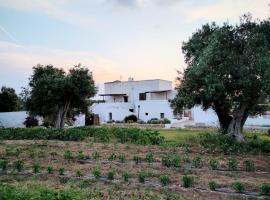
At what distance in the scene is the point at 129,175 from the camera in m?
12.4

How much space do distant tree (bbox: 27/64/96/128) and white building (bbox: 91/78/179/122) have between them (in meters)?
23.1

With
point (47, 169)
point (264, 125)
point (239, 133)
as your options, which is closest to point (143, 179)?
point (47, 169)

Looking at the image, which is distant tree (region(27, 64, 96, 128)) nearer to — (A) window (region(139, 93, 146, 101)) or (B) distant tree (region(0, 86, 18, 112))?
(B) distant tree (region(0, 86, 18, 112))

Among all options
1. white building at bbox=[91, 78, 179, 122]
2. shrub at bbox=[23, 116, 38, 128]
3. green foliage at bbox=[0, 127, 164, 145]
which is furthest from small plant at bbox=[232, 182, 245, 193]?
white building at bbox=[91, 78, 179, 122]

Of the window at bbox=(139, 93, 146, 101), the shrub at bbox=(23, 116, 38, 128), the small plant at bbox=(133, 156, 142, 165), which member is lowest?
the small plant at bbox=(133, 156, 142, 165)

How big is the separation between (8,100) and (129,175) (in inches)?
1866

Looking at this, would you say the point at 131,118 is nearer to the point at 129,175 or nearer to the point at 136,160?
the point at 136,160

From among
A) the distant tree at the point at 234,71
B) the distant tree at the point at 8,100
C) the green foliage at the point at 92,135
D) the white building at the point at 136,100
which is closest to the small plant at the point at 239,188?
the distant tree at the point at 234,71

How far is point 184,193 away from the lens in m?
10.3

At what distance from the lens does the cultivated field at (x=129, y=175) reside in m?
10.0

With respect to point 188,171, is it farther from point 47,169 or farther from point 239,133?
point 239,133

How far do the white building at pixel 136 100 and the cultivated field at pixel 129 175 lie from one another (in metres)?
40.0

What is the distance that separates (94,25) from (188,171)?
13.0 metres

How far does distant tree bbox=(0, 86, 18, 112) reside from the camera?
55469 mm
